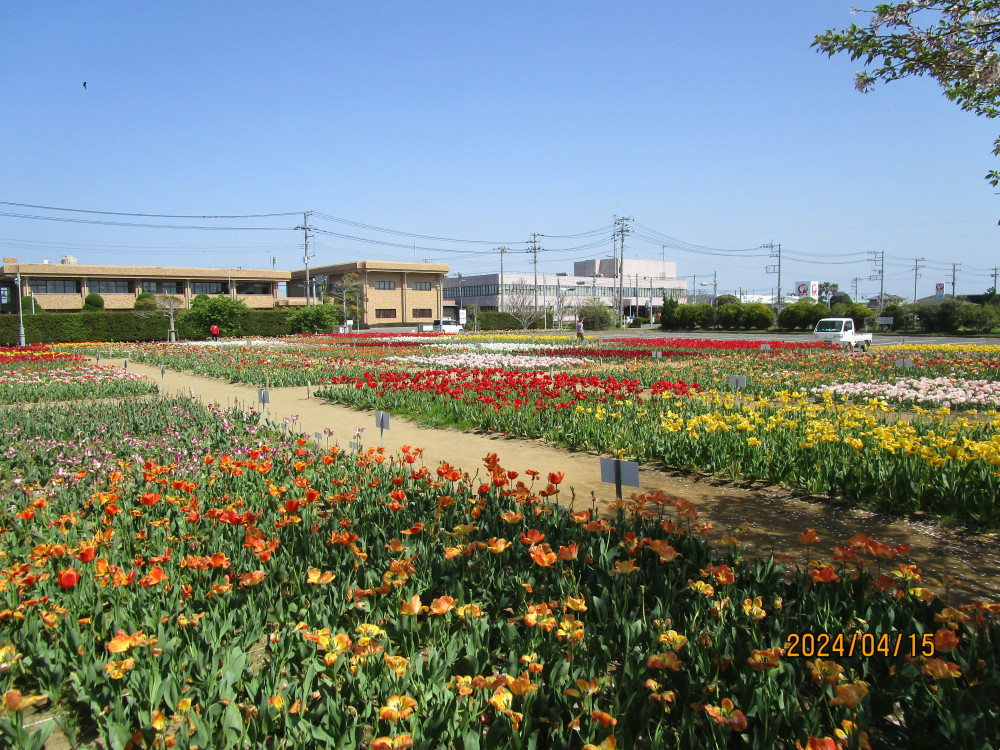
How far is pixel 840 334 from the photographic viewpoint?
2775 cm

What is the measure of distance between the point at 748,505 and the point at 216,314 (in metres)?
41.6

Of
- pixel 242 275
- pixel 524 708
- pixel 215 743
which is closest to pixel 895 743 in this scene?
pixel 524 708

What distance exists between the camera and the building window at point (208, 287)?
66169 millimetres

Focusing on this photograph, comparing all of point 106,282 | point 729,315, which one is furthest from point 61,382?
point 729,315

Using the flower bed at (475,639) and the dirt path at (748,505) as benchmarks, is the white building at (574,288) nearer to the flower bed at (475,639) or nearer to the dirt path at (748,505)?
the dirt path at (748,505)

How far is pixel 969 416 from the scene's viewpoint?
33.8 ft

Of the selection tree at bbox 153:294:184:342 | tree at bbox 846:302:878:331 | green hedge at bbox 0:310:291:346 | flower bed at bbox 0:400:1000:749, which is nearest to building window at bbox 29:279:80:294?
tree at bbox 153:294:184:342

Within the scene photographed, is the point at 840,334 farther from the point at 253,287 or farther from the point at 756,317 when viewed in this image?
the point at 253,287

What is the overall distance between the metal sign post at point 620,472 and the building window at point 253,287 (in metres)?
73.0

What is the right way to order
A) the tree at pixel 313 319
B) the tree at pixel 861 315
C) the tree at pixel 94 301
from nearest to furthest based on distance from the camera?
1. the tree at pixel 313 319
2. the tree at pixel 861 315
3. the tree at pixel 94 301

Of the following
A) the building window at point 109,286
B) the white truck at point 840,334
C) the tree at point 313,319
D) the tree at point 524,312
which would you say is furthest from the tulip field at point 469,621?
the building window at point 109,286

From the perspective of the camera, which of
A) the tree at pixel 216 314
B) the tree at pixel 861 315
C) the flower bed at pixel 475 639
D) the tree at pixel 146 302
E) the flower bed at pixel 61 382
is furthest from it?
the tree at pixel 861 315

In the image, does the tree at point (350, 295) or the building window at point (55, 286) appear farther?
the tree at point (350, 295)

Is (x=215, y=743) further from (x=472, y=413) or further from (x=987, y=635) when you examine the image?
(x=472, y=413)
